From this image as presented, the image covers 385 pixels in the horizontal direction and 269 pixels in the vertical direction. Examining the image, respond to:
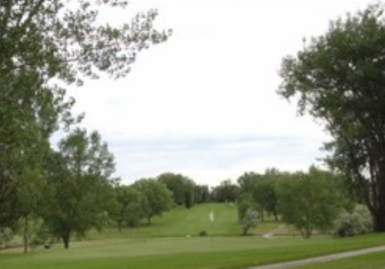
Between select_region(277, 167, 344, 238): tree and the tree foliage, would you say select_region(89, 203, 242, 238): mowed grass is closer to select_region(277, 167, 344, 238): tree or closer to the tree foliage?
the tree foliage

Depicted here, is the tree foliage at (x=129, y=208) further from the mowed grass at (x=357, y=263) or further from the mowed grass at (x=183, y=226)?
the mowed grass at (x=357, y=263)

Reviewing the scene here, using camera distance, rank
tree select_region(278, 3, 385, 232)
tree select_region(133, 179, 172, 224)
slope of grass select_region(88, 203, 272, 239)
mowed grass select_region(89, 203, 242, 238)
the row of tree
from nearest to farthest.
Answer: tree select_region(278, 3, 385, 232) → the row of tree → slope of grass select_region(88, 203, 272, 239) → mowed grass select_region(89, 203, 242, 238) → tree select_region(133, 179, 172, 224)

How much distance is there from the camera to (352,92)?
135 feet

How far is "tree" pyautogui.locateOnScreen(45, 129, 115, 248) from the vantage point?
73125 mm

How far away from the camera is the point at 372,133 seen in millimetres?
43375

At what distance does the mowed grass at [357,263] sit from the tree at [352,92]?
18.2m

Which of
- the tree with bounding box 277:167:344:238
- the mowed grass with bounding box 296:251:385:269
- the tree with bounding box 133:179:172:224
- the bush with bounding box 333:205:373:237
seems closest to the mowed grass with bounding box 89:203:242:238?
the tree with bounding box 133:179:172:224

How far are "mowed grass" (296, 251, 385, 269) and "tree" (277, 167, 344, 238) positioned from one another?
61722mm

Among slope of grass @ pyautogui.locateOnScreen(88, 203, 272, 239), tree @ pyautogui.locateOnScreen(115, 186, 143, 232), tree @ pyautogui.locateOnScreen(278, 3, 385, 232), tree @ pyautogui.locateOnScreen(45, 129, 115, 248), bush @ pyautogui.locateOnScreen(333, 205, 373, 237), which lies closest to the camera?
tree @ pyautogui.locateOnScreen(278, 3, 385, 232)

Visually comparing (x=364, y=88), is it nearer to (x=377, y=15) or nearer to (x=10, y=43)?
(x=377, y=15)

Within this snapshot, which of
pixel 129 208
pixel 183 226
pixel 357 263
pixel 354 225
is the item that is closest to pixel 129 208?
pixel 129 208

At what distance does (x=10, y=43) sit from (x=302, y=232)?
251 feet

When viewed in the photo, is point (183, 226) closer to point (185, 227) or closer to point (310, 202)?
point (185, 227)

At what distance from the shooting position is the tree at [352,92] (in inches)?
1569
